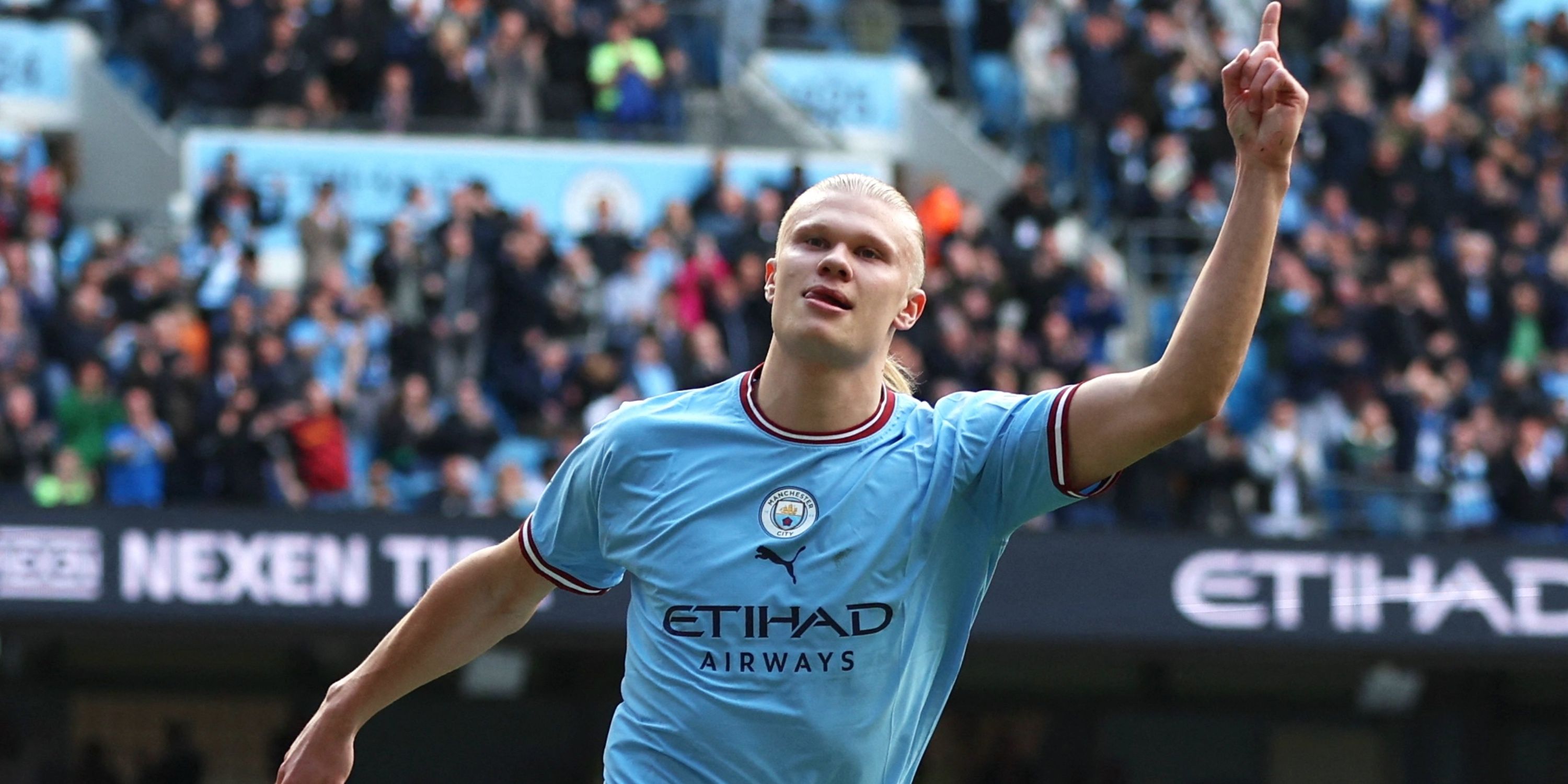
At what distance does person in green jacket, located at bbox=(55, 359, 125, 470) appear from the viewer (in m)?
12.4

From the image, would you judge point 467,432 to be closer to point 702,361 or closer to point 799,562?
point 702,361

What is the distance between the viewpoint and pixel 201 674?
1497cm

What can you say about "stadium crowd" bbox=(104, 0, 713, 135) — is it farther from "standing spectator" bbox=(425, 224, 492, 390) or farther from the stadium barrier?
the stadium barrier

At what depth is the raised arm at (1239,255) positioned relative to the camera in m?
3.42

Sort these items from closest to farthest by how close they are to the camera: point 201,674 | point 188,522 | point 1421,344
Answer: point 188,522 < point 201,674 < point 1421,344

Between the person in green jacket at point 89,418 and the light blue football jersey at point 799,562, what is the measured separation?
29.4ft

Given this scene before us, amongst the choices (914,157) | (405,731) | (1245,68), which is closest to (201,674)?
(405,731)

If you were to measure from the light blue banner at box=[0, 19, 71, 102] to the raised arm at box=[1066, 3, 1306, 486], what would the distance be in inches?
607

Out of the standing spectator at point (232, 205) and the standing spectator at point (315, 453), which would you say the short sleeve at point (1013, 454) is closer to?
the standing spectator at point (315, 453)

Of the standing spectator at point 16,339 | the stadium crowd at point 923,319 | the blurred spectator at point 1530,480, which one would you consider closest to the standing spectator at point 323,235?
the stadium crowd at point 923,319

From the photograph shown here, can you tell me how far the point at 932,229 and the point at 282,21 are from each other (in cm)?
495

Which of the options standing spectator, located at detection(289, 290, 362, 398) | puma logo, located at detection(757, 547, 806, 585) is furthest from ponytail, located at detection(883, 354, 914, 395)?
standing spectator, located at detection(289, 290, 362, 398)

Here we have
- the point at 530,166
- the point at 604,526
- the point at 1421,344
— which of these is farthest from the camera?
the point at 530,166

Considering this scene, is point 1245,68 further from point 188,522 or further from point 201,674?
point 201,674
